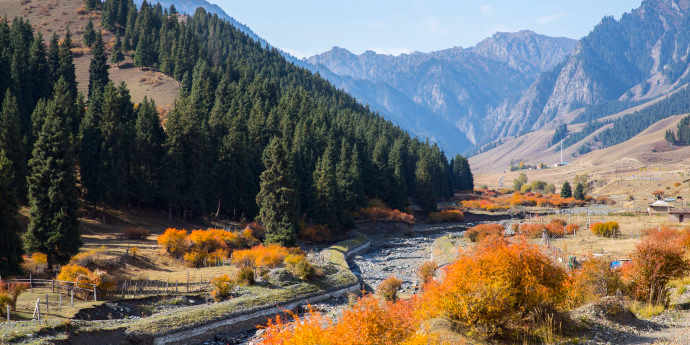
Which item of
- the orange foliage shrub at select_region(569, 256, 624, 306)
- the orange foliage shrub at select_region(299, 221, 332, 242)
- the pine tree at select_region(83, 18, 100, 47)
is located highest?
the pine tree at select_region(83, 18, 100, 47)

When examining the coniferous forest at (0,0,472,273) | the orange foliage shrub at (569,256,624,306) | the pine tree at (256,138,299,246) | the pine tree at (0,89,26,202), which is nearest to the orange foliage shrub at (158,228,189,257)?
the coniferous forest at (0,0,472,273)

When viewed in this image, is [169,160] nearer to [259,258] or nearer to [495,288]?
[259,258]

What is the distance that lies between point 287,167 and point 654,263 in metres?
43.4

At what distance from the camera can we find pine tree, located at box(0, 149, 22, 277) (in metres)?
33.0

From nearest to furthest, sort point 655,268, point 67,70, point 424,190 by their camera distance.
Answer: point 655,268
point 67,70
point 424,190

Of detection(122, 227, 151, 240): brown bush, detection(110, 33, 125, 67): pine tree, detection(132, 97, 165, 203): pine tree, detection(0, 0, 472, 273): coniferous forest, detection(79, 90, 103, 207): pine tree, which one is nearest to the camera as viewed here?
detection(0, 0, 472, 273): coniferous forest

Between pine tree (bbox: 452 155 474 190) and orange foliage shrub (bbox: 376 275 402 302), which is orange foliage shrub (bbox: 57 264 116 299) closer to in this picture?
orange foliage shrub (bbox: 376 275 402 302)

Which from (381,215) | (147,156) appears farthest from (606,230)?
(147,156)

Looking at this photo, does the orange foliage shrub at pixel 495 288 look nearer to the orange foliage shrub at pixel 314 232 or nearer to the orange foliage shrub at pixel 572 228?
the orange foliage shrub at pixel 314 232

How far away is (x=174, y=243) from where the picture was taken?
47438mm

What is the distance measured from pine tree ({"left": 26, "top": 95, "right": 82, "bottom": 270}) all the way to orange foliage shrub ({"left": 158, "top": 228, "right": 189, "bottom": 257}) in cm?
869

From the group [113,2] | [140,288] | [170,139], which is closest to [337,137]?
[170,139]

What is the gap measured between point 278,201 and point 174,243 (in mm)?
15763

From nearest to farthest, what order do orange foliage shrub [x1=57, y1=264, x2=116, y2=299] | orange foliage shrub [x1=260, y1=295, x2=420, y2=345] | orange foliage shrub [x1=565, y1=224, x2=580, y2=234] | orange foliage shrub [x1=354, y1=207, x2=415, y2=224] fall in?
1. orange foliage shrub [x1=260, y1=295, x2=420, y2=345]
2. orange foliage shrub [x1=57, y1=264, x2=116, y2=299]
3. orange foliage shrub [x1=565, y1=224, x2=580, y2=234]
4. orange foliage shrub [x1=354, y1=207, x2=415, y2=224]
